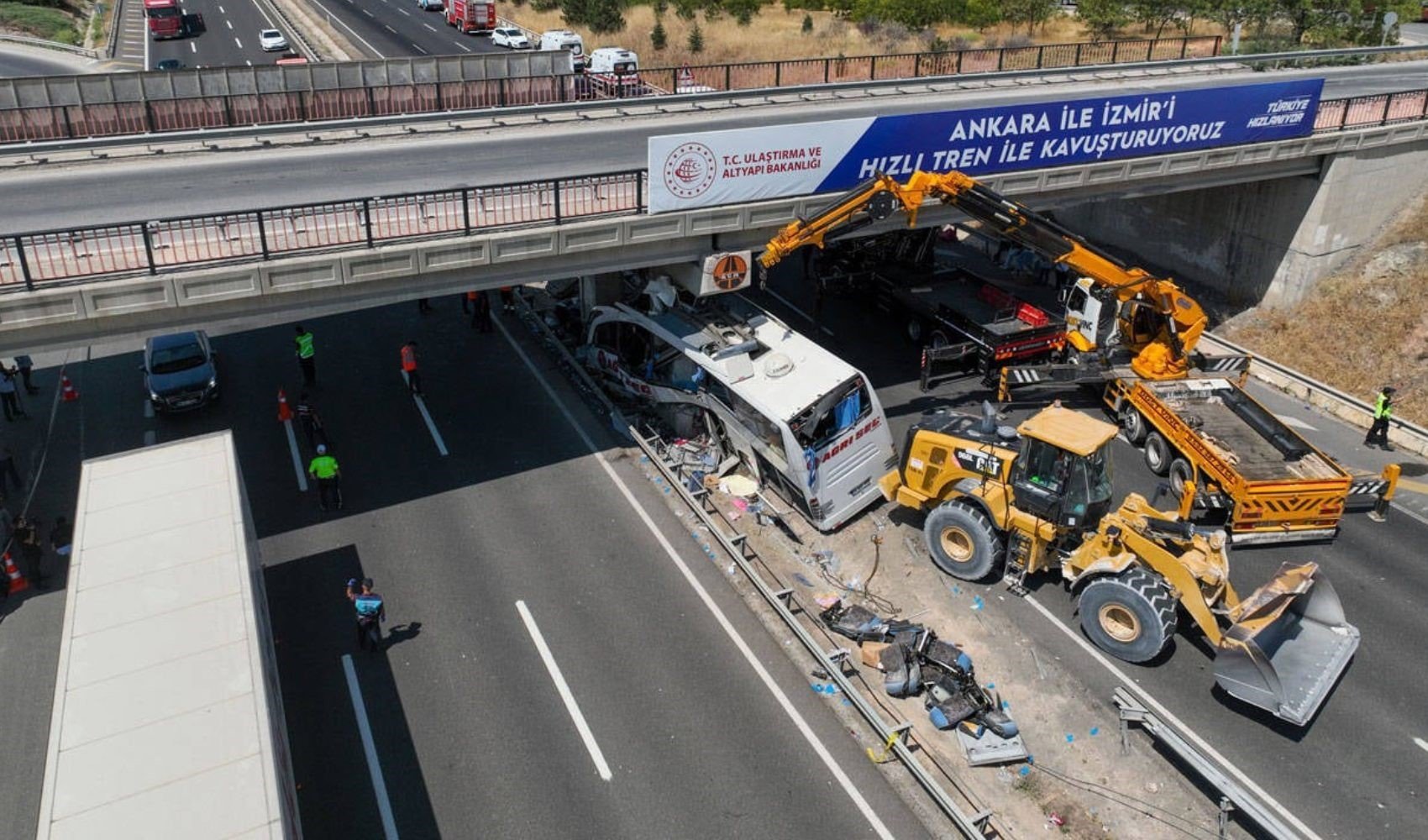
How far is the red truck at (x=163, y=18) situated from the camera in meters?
63.4

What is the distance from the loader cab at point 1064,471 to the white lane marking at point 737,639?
518 cm

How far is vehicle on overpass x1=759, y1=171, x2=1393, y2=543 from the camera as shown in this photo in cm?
1784

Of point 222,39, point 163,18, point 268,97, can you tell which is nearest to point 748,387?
point 268,97

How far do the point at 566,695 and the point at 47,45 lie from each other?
68.6 metres

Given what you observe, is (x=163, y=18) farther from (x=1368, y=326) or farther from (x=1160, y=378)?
(x=1368, y=326)

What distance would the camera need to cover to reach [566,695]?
14.5m

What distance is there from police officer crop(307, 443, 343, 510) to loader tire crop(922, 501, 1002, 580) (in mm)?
11081

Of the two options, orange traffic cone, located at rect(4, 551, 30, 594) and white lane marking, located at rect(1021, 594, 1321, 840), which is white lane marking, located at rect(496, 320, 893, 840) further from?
orange traffic cone, located at rect(4, 551, 30, 594)

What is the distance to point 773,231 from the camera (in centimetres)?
2145

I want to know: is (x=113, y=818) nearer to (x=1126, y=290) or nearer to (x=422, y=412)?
(x=422, y=412)

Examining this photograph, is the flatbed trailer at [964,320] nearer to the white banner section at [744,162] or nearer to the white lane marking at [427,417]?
the white banner section at [744,162]

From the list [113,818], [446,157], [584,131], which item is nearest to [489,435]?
[446,157]

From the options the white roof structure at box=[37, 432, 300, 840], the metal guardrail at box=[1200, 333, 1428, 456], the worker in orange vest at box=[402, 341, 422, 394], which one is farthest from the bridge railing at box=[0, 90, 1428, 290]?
the metal guardrail at box=[1200, 333, 1428, 456]

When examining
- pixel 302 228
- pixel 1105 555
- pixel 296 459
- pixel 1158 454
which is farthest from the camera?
pixel 296 459
